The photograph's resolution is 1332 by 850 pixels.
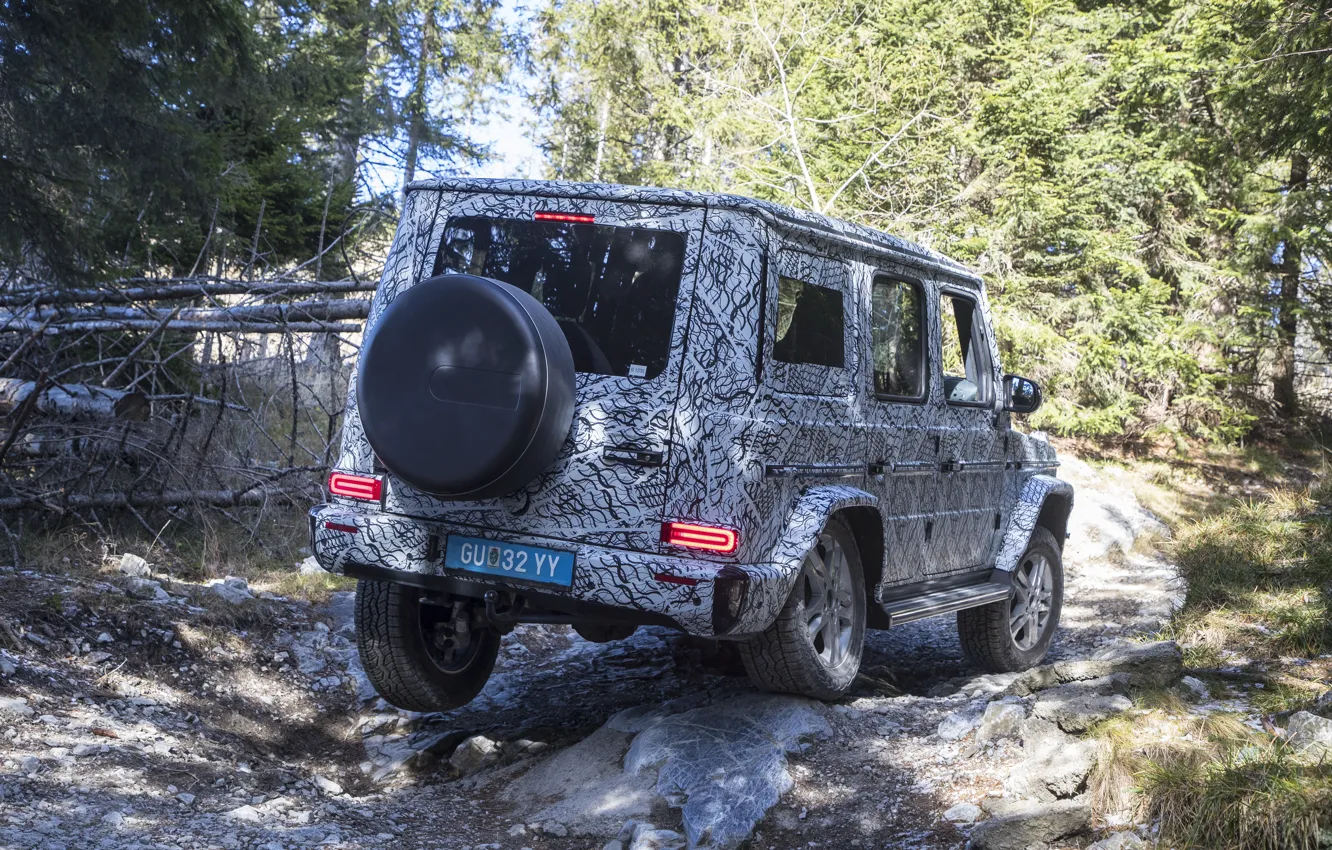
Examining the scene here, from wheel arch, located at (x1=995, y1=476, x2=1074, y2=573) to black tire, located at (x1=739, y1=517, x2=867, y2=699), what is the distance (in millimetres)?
1763

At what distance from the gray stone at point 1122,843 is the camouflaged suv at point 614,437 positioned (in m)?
1.37

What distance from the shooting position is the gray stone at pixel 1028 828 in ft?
11.5

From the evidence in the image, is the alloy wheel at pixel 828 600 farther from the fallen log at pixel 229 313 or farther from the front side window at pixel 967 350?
the fallen log at pixel 229 313

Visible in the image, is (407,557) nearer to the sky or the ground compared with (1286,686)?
nearer to the sky

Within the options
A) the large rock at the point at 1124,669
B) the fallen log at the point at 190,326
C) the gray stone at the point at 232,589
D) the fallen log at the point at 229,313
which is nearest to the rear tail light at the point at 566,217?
the large rock at the point at 1124,669

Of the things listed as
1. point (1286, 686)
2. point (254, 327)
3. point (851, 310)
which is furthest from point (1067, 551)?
point (254, 327)

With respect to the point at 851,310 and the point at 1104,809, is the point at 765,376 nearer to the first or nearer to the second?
the point at 851,310

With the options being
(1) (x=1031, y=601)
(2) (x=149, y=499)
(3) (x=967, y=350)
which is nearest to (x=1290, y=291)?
(1) (x=1031, y=601)

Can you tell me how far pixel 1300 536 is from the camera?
7.88 metres

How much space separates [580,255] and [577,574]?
126cm

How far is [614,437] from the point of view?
4160 mm

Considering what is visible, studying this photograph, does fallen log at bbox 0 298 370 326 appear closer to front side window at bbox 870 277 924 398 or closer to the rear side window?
front side window at bbox 870 277 924 398

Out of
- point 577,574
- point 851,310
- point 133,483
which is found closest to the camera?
point 577,574

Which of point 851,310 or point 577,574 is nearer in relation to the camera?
point 577,574
